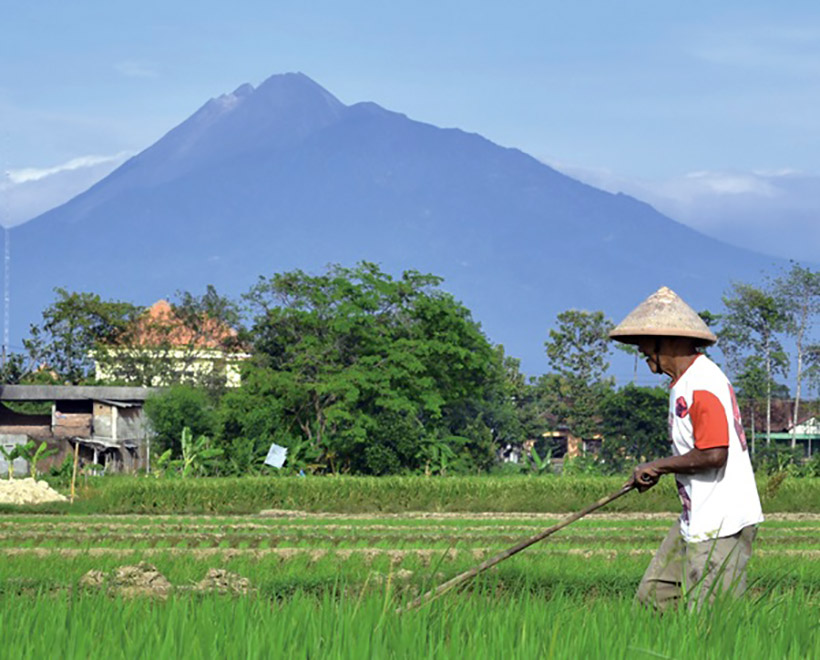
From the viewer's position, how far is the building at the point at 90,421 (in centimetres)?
5209

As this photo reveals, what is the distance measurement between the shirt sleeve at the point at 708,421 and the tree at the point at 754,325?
56.6 metres

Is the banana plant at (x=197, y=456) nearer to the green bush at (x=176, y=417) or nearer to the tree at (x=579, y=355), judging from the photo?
the green bush at (x=176, y=417)

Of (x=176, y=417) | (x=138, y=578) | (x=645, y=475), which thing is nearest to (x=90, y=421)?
(x=176, y=417)

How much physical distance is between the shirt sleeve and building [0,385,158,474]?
150 ft

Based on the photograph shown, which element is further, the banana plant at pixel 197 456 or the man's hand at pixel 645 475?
the banana plant at pixel 197 456

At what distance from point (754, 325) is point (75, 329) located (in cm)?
3619

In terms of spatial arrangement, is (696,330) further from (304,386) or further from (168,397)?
(168,397)

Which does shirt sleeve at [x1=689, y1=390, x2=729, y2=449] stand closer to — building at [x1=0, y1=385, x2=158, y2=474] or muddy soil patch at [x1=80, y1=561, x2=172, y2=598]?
muddy soil patch at [x1=80, y1=561, x2=172, y2=598]

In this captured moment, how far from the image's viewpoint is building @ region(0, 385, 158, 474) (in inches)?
2051

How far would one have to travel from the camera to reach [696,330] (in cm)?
639

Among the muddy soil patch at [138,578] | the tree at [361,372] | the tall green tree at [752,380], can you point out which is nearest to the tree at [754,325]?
the tall green tree at [752,380]

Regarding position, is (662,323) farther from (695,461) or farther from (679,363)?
(695,461)

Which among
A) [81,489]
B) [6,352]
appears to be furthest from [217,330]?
[81,489]

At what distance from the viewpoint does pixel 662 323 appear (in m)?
6.41
